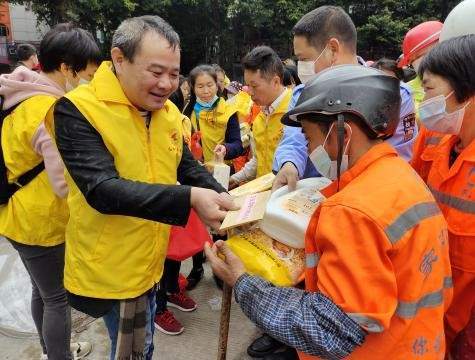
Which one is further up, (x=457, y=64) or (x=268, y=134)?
(x=457, y=64)

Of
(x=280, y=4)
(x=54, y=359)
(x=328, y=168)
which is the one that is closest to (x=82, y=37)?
(x=328, y=168)

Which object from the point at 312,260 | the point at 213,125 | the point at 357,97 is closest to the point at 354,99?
the point at 357,97

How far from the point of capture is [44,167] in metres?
2.19

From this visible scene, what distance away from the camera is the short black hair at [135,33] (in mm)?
1634

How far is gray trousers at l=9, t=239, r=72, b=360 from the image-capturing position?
2.25 meters

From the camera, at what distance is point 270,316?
1229 millimetres

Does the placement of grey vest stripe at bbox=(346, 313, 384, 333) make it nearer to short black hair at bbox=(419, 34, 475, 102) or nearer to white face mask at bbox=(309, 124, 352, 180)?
white face mask at bbox=(309, 124, 352, 180)

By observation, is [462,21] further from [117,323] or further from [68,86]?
[117,323]

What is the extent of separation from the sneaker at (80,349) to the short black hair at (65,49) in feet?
5.96

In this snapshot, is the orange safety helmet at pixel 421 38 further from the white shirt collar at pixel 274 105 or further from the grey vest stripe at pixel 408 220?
the grey vest stripe at pixel 408 220

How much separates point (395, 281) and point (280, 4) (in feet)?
78.0

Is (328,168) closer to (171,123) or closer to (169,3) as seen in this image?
(171,123)

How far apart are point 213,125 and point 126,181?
2.80 meters

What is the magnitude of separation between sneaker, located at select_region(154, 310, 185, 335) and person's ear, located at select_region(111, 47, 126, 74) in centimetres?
209
